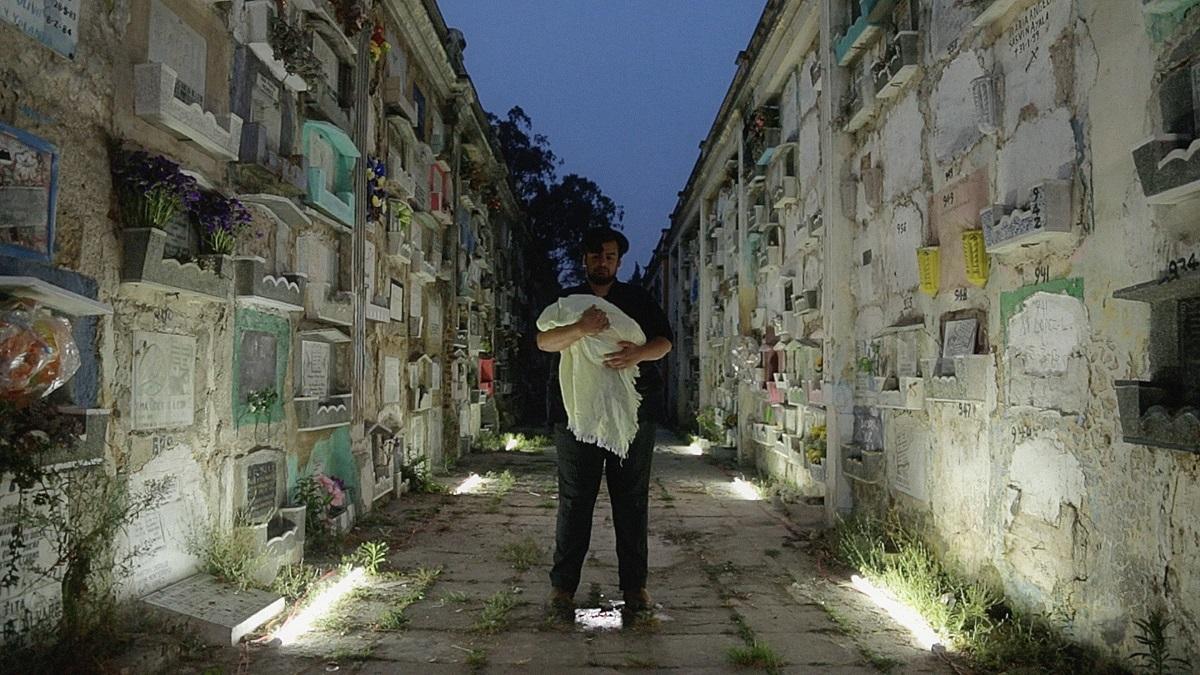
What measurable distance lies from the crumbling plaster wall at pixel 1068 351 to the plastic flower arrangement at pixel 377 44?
4.57 meters

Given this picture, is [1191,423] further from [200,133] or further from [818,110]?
[818,110]

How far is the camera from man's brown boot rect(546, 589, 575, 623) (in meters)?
3.76

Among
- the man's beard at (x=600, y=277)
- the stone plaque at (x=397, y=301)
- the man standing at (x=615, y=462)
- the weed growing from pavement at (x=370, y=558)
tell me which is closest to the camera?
the man standing at (x=615, y=462)

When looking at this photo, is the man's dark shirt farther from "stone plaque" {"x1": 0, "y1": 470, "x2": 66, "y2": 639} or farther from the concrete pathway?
"stone plaque" {"x1": 0, "y1": 470, "x2": 66, "y2": 639}

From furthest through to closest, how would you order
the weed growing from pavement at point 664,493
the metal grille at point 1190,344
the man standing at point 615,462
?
1. the weed growing from pavement at point 664,493
2. the man standing at point 615,462
3. the metal grille at point 1190,344

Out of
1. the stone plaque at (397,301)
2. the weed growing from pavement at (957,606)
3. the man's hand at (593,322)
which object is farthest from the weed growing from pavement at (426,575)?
the stone plaque at (397,301)

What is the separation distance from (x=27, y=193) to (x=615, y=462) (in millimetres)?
2560

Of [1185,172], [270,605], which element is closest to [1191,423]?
[1185,172]

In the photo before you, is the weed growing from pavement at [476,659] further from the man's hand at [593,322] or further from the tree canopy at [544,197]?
the tree canopy at [544,197]

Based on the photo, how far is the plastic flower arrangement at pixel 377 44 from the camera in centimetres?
683

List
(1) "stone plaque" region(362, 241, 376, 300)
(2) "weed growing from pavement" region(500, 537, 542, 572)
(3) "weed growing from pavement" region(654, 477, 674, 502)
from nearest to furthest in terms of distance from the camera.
A: (2) "weed growing from pavement" region(500, 537, 542, 572), (1) "stone plaque" region(362, 241, 376, 300), (3) "weed growing from pavement" region(654, 477, 674, 502)

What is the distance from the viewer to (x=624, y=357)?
370 centimetres

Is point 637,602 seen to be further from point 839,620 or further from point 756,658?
point 839,620

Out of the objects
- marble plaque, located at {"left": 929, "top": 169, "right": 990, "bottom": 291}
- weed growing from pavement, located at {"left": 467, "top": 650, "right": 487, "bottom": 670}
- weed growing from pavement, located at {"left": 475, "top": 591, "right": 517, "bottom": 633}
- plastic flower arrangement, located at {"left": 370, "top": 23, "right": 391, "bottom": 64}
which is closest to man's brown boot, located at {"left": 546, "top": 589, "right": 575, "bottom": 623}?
weed growing from pavement, located at {"left": 475, "top": 591, "right": 517, "bottom": 633}
